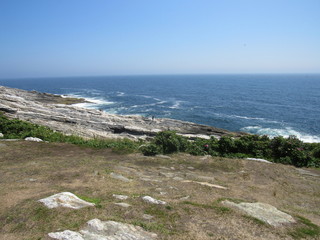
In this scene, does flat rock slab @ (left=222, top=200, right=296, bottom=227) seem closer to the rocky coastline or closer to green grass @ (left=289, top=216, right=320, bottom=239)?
green grass @ (left=289, top=216, right=320, bottom=239)

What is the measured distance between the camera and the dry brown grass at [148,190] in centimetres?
702

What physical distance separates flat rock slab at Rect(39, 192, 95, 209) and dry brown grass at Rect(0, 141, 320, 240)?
0.33m

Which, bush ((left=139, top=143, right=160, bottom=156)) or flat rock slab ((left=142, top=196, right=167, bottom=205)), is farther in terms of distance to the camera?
A: bush ((left=139, top=143, right=160, bottom=156))

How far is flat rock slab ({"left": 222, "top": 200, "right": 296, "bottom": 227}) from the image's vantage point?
7.91 metres

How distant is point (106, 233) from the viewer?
6.32 meters

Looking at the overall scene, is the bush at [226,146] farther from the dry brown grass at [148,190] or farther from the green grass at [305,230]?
the green grass at [305,230]

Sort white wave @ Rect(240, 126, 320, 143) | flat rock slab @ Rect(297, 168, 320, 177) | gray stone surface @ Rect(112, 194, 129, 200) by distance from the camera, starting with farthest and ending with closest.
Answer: white wave @ Rect(240, 126, 320, 143) < flat rock slab @ Rect(297, 168, 320, 177) < gray stone surface @ Rect(112, 194, 129, 200)

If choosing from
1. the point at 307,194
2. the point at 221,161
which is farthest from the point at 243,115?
the point at 307,194

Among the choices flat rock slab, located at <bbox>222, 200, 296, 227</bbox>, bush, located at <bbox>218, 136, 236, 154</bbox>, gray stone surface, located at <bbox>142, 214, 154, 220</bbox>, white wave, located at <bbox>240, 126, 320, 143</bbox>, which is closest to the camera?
gray stone surface, located at <bbox>142, 214, 154, 220</bbox>

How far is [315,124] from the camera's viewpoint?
48.6 metres

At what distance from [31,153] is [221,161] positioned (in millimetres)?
14539

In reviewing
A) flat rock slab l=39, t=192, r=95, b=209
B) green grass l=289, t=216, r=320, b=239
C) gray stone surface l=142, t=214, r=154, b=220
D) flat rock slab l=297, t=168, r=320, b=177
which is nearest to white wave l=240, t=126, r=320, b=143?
flat rock slab l=297, t=168, r=320, b=177

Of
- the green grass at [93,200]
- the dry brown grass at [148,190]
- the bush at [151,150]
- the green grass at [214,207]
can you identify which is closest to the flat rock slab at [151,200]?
the dry brown grass at [148,190]

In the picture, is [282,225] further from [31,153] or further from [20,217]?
[31,153]
